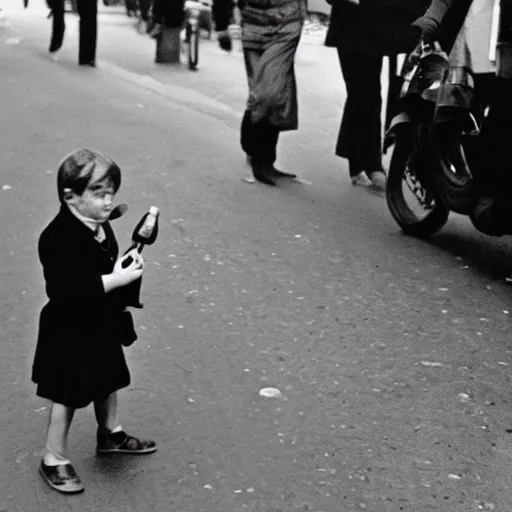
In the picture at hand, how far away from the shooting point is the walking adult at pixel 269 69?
8.48m

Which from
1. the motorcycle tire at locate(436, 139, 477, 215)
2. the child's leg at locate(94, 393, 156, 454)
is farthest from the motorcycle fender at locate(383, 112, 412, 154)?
the child's leg at locate(94, 393, 156, 454)

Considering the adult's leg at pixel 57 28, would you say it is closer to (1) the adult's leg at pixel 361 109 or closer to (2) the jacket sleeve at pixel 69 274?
(1) the adult's leg at pixel 361 109

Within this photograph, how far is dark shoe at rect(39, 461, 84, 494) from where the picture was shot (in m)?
3.82

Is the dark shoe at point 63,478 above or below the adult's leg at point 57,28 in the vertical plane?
above

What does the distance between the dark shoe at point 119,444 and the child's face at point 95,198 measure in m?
0.77

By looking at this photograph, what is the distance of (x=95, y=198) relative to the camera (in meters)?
3.72

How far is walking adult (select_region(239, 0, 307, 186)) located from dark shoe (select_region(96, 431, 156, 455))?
15.2ft

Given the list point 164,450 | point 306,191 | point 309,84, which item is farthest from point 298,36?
point 309,84

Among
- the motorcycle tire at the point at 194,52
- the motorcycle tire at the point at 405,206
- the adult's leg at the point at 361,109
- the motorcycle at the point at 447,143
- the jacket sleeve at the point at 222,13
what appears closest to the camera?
the motorcycle at the point at 447,143

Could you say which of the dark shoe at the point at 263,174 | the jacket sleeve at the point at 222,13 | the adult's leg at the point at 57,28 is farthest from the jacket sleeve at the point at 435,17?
the adult's leg at the point at 57,28

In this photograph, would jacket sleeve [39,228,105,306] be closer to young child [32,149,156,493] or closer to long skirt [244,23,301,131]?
young child [32,149,156,493]

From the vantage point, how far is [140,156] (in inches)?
362

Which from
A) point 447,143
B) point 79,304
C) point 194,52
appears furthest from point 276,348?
point 194,52

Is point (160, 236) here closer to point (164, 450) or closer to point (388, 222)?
point (388, 222)
